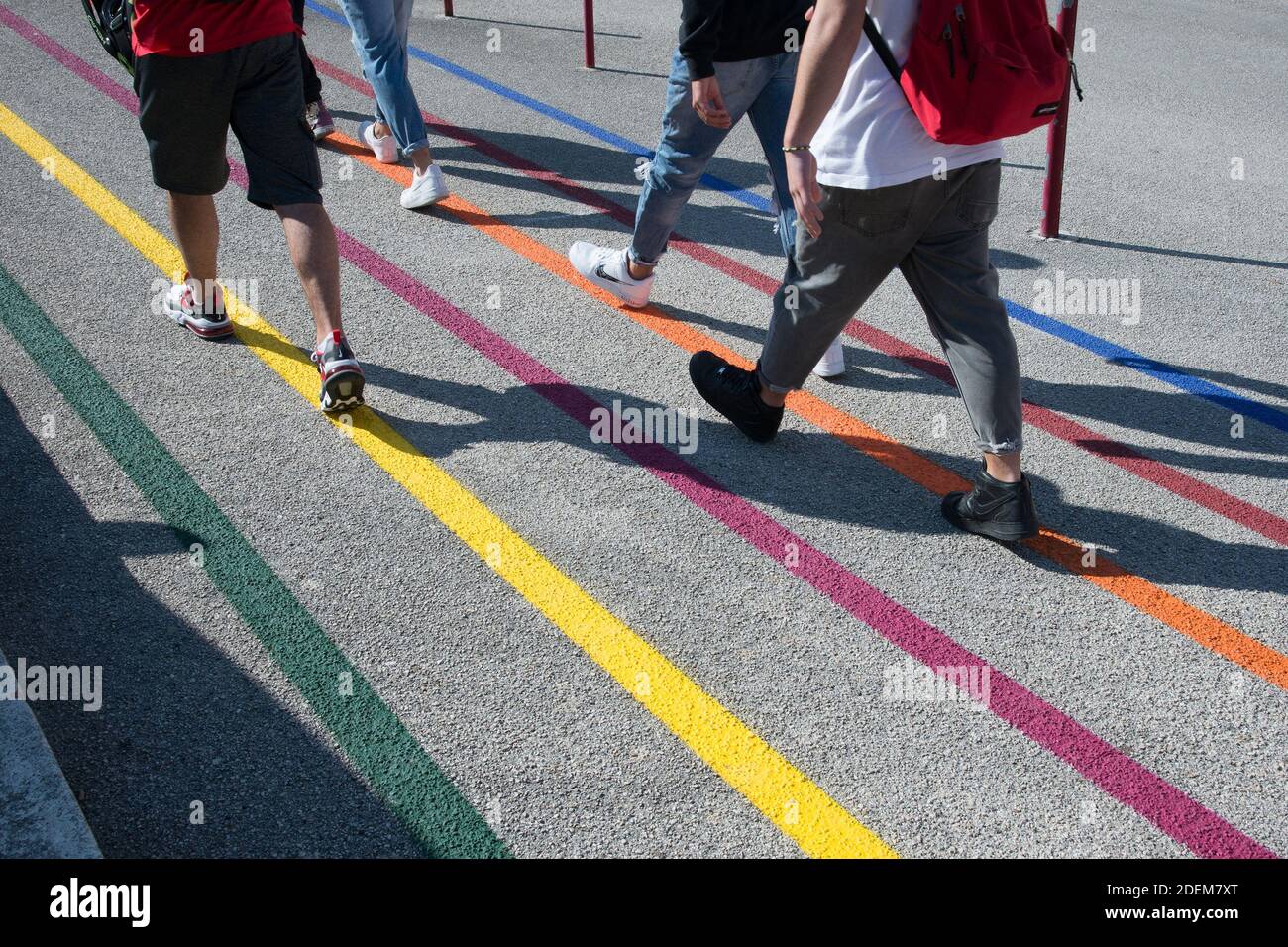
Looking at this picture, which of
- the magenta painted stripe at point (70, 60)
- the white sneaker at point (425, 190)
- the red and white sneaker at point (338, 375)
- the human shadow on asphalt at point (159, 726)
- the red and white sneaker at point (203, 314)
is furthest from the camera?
the magenta painted stripe at point (70, 60)

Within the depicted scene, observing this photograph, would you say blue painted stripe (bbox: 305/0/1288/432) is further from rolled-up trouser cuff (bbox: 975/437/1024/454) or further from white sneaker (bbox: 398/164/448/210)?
white sneaker (bbox: 398/164/448/210)

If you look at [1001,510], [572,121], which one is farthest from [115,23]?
[572,121]

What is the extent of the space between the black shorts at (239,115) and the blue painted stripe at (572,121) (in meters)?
2.59

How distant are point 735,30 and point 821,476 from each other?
57.6 inches

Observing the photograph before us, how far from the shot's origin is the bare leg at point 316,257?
13.0 feet

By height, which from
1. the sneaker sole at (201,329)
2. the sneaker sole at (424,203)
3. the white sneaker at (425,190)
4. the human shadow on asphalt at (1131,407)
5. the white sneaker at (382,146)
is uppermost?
the white sneaker at (382,146)

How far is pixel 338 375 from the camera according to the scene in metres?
3.89

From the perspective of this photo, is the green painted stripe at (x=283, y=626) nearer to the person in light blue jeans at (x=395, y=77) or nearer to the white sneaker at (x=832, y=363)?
the person in light blue jeans at (x=395, y=77)

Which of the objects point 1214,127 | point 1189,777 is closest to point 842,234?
point 1189,777

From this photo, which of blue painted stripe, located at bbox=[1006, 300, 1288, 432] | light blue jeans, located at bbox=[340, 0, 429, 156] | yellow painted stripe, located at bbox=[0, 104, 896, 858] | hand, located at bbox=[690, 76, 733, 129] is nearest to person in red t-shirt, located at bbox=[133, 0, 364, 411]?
yellow painted stripe, located at bbox=[0, 104, 896, 858]

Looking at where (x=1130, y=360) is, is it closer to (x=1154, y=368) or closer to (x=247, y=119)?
(x=1154, y=368)

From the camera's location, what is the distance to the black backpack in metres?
3.83

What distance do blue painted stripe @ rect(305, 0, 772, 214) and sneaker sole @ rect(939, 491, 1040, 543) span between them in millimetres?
2619

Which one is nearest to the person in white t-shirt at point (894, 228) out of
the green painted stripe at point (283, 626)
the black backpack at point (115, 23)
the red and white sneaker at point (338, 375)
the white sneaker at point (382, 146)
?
the red and white sneaker at point (338, 375)
